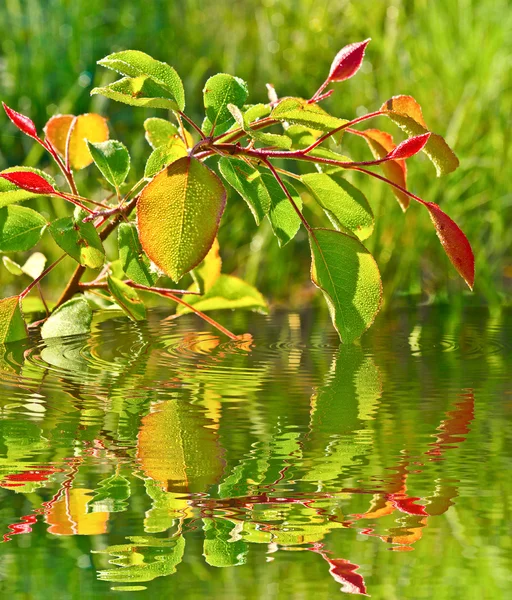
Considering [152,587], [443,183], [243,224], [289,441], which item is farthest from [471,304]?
[152,587]

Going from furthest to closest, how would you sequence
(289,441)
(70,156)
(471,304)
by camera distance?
(471,304) < (70,156) < (289,441)

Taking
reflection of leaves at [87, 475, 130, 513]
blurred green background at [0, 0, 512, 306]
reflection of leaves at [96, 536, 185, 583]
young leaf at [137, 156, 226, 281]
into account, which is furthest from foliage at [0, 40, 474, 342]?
blurred green background at [0, 0, 512, 306]

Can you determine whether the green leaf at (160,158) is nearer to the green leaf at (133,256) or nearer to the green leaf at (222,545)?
the green leaf at (133,256)

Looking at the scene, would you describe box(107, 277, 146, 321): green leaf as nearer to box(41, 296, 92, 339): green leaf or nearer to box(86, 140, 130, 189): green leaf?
box(41, 296, 92, 339): green leaf

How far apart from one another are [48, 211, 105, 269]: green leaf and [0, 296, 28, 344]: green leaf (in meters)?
0.21

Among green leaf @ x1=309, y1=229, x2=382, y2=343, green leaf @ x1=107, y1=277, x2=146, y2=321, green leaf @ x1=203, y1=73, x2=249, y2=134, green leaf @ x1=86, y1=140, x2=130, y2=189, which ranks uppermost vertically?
green leaf @ x1=203, y1=73, x2=249, y2=134

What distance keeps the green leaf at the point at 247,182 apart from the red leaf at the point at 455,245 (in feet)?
0.66

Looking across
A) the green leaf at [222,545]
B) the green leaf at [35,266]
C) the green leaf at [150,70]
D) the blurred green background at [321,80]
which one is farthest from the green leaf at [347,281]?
the blurred green background at [321,80]

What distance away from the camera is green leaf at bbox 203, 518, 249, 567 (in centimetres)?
61

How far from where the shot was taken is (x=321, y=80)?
3.37 metres

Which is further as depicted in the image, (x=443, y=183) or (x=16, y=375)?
(x=443, y=183)

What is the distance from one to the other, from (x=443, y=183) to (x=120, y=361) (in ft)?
5.25

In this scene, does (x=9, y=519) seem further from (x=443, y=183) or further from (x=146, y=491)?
(x=443, y=183)

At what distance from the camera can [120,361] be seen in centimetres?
132
